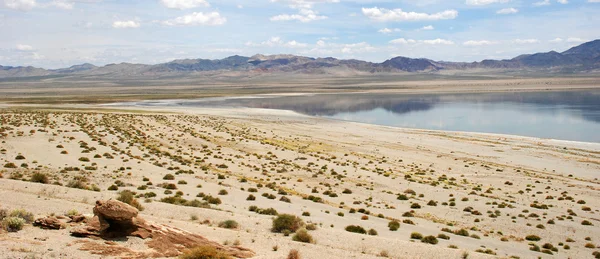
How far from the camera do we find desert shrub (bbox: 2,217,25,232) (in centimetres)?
1112

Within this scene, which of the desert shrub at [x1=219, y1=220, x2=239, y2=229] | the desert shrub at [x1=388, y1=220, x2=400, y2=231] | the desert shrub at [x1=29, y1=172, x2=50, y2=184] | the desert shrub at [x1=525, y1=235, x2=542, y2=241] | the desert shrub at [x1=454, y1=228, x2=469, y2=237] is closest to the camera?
the desert shrub at [x1=219, y1=220, x2=239, y2=229]

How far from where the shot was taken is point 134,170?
24.5 m

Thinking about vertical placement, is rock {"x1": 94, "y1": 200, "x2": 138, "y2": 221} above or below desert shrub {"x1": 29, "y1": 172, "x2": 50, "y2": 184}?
above

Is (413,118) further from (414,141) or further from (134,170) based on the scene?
(134,170)

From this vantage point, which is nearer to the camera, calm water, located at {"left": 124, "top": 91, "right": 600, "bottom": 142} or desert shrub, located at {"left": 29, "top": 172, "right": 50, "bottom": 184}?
desert shrub, located at {"left": 29, "top": 172, "right": 50, "bottom": 184}

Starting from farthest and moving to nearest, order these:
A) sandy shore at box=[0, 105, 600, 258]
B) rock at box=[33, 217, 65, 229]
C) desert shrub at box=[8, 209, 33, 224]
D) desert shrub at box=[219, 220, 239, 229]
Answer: desert shrub at box=[219, 220, 239, 229] → sandy shore at box=[0, 105, 600, 258] → desert shrub at box=[8, 209, 33, 224] → rock at box=[33, 217, 65, 229]

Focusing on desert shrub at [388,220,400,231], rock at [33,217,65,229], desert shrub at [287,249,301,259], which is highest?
rock at [33,217,65,229]

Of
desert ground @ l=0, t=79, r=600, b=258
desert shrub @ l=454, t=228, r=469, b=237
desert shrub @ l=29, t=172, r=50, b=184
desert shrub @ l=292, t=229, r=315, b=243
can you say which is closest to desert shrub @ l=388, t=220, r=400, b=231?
desert ground @ l=0, t=79, r=600, b=258

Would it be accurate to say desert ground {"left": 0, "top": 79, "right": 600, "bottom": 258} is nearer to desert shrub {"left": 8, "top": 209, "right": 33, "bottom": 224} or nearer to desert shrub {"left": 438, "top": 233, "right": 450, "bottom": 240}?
desert shrub {"left": 438, "top": 233, "right": 450, "bottom": 240}

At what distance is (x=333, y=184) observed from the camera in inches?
997

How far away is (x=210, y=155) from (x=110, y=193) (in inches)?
623

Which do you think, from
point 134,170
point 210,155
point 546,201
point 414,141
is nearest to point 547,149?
point 414,141

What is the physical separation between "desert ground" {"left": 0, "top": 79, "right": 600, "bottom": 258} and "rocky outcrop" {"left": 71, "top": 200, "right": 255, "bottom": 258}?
1.02 feet

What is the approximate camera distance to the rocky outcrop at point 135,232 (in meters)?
11.3
